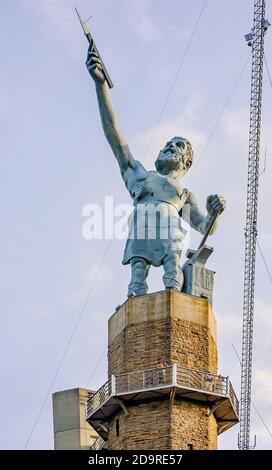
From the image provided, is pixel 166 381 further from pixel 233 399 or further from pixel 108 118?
pixel 108 118

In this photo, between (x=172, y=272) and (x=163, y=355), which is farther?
(x=172, y=272)

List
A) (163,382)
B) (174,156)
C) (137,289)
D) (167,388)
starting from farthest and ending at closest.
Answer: (174,156) → (137,289) → (163,382) → (167,388)

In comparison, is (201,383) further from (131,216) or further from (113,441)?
(131,216)

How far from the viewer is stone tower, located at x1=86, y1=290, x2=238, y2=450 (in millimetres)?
54188

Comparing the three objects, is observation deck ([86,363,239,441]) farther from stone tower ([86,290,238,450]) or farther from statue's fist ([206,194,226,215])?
statue's fist ([206,194,226,215])

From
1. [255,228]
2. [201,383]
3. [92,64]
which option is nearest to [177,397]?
[201,383]

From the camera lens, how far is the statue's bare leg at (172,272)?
57.2m

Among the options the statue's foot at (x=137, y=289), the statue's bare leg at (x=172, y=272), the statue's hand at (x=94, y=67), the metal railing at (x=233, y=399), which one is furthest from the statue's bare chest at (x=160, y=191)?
the metal railing at (x=233, y=399)

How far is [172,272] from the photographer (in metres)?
57.5

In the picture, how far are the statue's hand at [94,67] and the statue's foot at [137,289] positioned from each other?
813 cm

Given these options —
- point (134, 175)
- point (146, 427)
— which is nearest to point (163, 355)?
point (146, 427)

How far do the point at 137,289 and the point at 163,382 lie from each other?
15.9 ft

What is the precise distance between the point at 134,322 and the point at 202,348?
2.82 meters

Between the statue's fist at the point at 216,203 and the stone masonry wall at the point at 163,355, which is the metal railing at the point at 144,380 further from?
the statue's fist at the point at 216,203
